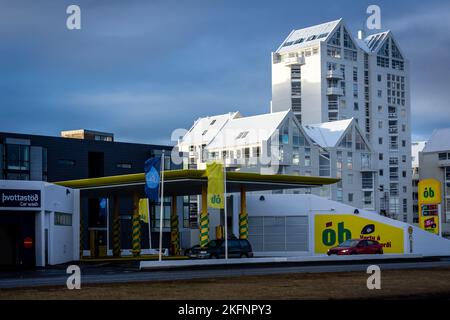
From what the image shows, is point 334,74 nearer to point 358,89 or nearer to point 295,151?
point 358,89

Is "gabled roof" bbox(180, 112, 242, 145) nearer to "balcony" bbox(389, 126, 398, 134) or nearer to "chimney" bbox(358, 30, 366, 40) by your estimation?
"balcony" bbox(389, 126, 398, 134)

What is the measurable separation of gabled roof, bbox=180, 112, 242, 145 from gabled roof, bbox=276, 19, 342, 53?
14.7 metres

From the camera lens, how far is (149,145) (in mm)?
93562

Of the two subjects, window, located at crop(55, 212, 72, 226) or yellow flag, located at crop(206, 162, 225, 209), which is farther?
window, located at crop(55, 212, 72, 226)

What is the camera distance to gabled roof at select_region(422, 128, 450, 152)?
486ft

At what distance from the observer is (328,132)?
123 m

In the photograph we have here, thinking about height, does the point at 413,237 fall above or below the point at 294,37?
below

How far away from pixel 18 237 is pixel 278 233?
88.6ft

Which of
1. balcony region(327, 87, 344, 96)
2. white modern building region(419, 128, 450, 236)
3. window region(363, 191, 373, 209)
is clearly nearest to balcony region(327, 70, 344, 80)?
balcony region(327, 87, 344, 96)

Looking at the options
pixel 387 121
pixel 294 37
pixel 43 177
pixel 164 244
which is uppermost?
pixel 294 37

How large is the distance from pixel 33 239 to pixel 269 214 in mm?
26127

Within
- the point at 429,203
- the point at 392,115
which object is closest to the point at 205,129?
the point at 392,115

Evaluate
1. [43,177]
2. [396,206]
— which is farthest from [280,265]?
[396,206]
